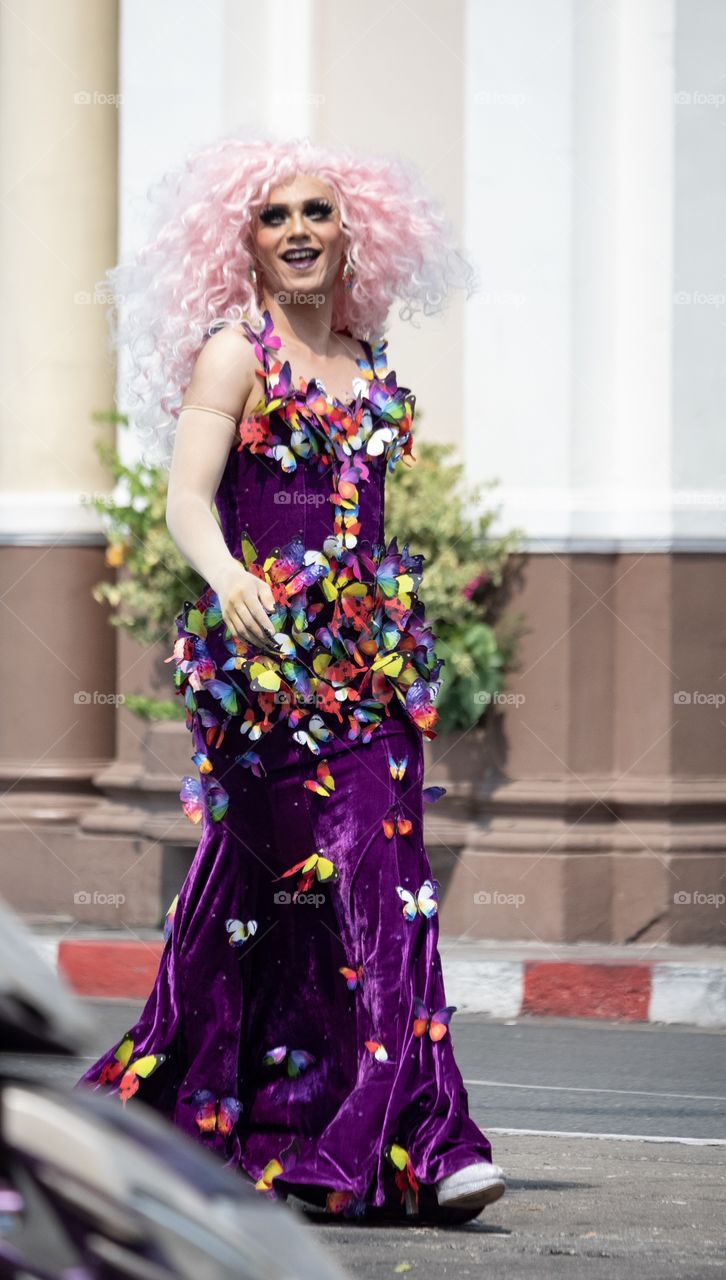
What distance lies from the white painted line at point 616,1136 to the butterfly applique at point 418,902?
110 centimetres

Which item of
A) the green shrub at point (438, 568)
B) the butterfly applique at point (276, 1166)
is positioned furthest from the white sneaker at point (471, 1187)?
the green shrub at point (438, 568)

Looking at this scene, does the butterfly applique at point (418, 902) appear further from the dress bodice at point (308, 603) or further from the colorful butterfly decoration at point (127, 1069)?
Result: the colorful butterfly decoration at point (127, 1069)

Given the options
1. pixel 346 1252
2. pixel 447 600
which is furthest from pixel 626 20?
pixel 346 1252

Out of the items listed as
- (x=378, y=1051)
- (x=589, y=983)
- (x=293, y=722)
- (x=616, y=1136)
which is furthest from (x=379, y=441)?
(x=589, y=983)

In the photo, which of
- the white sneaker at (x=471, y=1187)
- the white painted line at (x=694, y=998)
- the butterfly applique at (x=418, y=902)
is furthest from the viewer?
the white painted line at (x=694, y=998)

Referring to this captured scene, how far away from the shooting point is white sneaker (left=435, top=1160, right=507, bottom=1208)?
11.6ft

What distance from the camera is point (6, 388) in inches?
324

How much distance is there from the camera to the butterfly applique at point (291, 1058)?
398 centimetres

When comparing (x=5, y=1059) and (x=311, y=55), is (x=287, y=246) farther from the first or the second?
(x=311, y=55)

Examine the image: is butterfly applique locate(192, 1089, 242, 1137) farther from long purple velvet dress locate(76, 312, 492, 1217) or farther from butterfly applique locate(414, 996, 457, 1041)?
butterfly applique locate(414, 996, 457, 1041)

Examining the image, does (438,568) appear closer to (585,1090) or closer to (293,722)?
(585,1090)

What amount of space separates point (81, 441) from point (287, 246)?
13.9ft

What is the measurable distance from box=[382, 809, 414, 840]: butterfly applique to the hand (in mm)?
386

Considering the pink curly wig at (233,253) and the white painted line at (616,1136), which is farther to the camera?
the white painted line at (616,1136)
